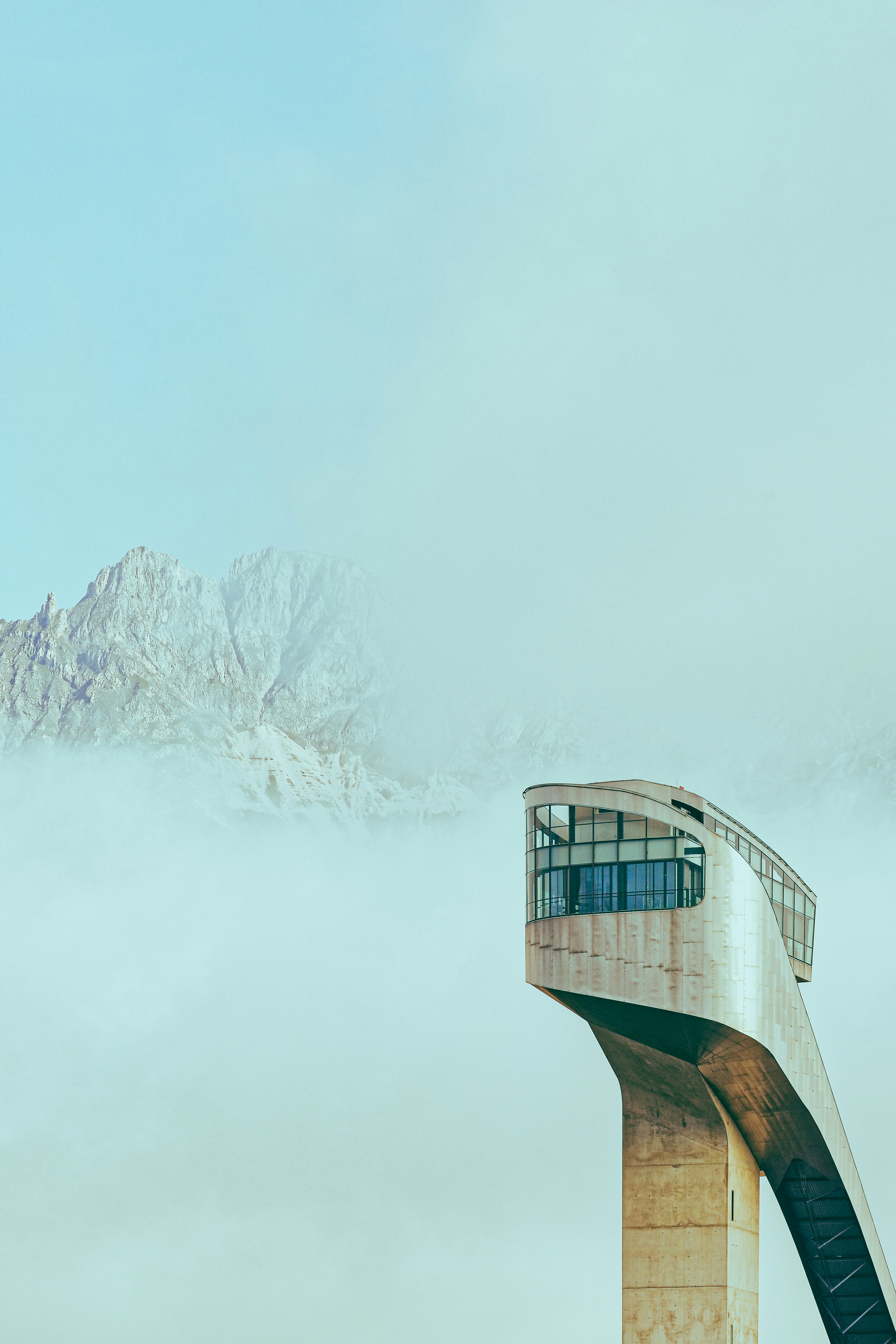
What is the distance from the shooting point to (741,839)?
235 ft

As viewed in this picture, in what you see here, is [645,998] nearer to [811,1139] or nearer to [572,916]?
[572,916]

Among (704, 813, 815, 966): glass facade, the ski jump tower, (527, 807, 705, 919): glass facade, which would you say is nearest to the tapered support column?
the ski jump tower

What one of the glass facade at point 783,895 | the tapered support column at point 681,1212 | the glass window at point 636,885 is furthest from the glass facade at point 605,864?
the tapered support column at point 681,1212

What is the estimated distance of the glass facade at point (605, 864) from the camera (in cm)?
6644

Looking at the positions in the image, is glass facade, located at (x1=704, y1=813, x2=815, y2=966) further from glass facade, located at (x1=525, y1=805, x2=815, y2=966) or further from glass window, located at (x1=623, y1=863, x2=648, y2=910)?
glass window, located at (x1=623, y1=863, x2=648, y2=910)

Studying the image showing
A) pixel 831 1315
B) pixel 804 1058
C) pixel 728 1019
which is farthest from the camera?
pixel 831 1315

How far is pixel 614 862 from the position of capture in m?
68.1

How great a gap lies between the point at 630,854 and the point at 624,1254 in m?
17.3

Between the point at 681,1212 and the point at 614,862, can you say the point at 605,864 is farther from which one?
the point at 681,1212

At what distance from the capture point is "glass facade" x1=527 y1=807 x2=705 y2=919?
66.4m

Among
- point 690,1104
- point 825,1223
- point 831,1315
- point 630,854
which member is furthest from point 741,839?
point 831,1315

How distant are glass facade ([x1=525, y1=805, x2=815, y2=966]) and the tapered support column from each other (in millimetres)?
6205

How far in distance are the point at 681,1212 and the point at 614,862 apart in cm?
1482

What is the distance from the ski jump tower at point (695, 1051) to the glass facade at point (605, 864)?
2.9 inches
